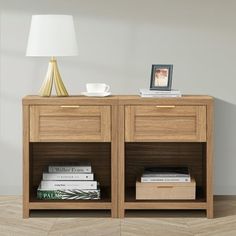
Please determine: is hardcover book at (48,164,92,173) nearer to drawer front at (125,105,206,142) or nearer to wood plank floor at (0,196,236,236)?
wood plank floor at (0,196,236,236)

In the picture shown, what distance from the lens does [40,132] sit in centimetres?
379

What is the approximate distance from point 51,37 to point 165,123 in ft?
2.51

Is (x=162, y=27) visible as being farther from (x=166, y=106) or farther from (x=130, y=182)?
(x=130, y=182)

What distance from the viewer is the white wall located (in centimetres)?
420

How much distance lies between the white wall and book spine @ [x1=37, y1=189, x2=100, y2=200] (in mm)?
514

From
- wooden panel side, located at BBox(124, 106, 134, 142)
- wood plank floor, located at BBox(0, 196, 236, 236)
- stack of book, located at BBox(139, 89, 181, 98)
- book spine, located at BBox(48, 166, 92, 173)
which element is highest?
stack of book, located at BBox(139, 89, 181, 98)

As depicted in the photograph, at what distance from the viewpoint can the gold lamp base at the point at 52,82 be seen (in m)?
3.87

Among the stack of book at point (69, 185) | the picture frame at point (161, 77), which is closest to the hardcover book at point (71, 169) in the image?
the stack of book at point (69, 185)

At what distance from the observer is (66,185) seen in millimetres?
3926

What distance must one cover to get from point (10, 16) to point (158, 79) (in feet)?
3.21

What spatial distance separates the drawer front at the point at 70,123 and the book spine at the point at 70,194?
1.02 ft


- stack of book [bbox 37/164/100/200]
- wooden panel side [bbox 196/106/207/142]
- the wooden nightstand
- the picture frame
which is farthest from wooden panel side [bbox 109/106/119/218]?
wooden panel side [bbox 196/106/207/142]

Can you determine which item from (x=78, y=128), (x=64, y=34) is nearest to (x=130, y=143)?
(x=78, y=128)

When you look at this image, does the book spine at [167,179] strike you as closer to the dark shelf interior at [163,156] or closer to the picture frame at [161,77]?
the dark shelf interior at [163,156]
